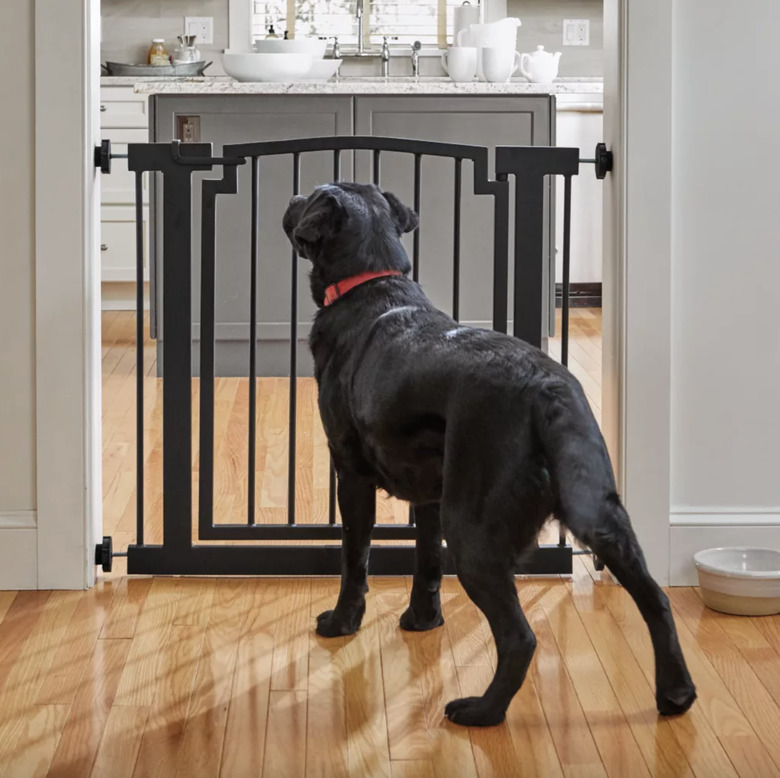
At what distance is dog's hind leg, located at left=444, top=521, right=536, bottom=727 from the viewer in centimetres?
186

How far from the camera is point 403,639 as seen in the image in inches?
91.9

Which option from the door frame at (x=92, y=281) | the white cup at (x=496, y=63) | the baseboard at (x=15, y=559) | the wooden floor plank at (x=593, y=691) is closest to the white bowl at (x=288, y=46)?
the white cup at (x=496, y=63)

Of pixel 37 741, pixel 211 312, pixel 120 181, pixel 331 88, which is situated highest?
pixel 331 88

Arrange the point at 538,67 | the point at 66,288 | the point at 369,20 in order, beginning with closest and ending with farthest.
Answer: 1. the point at 66,288
2. the point at 538,67
3. the point at 369,20

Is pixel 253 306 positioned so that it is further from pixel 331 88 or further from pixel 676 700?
pixel 331 88

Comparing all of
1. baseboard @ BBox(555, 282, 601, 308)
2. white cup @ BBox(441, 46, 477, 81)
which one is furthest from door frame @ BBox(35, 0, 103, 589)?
baseboard @ BBox(555, 282, 601, 308)

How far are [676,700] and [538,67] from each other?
438 cm

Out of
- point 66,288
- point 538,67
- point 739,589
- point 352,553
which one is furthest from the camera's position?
point 538,67

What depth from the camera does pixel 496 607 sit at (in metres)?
1.88

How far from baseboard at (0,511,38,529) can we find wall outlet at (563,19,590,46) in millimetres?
5366

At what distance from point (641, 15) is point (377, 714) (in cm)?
153

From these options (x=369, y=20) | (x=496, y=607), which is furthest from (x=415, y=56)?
(x=496, y=607)

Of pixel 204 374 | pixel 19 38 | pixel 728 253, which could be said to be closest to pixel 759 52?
pixel 728 253

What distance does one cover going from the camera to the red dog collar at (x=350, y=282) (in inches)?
87.9
